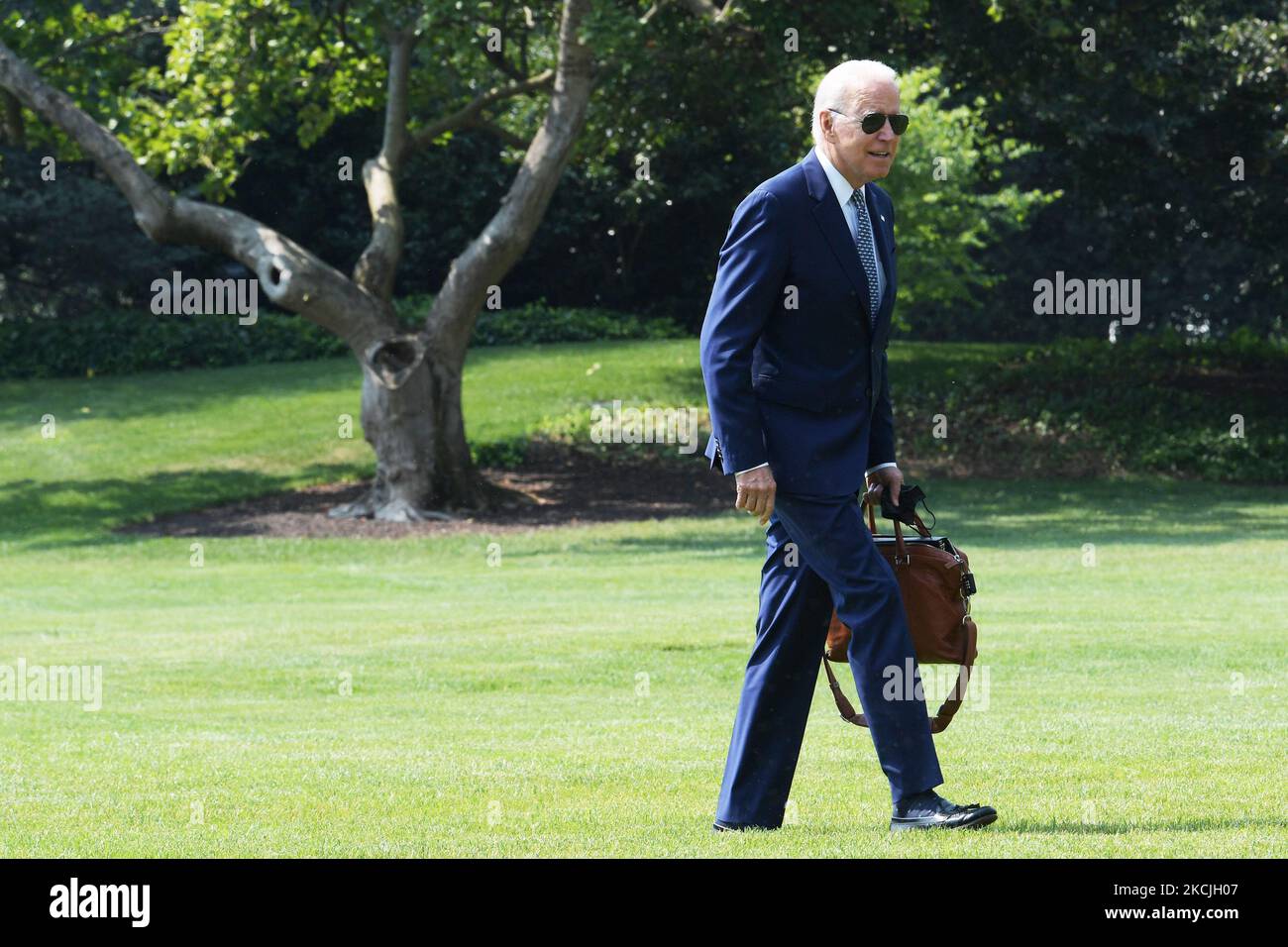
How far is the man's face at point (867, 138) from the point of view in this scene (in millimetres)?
5434

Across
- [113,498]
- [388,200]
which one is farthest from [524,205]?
[113,498]

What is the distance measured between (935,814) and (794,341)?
1.51 meters

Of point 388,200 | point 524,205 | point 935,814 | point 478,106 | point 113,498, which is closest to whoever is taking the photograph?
point 935,814

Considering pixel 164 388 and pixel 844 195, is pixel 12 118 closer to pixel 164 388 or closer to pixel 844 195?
pixel 164 388

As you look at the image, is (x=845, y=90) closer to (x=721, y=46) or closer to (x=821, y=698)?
(x=821, y=698)

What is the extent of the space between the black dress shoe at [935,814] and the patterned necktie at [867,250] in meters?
1.48

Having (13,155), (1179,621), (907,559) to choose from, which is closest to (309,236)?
(13,155)

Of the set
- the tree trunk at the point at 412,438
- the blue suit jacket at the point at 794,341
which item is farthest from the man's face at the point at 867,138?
the tree trunk at the point at 412,438

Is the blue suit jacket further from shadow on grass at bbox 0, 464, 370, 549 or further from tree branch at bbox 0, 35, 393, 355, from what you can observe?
shadow on grass at bbox 0, 464, 370, 549

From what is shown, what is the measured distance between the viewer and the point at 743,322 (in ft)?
18.0

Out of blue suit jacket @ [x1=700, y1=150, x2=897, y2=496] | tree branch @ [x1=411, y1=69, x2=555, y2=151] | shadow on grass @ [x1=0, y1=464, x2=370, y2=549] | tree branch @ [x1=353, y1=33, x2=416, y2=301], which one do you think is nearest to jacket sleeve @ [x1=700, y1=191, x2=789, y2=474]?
blue suit jacket @ [x1=700, y1=150, x2=897, y2=496]

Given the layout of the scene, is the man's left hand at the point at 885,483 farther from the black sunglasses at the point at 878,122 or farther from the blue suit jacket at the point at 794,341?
the black sunglasses at the point at 878,122

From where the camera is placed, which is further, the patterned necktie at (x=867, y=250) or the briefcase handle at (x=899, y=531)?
the briefcase handle at (x=899, y=531)

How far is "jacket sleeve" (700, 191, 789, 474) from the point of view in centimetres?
543
